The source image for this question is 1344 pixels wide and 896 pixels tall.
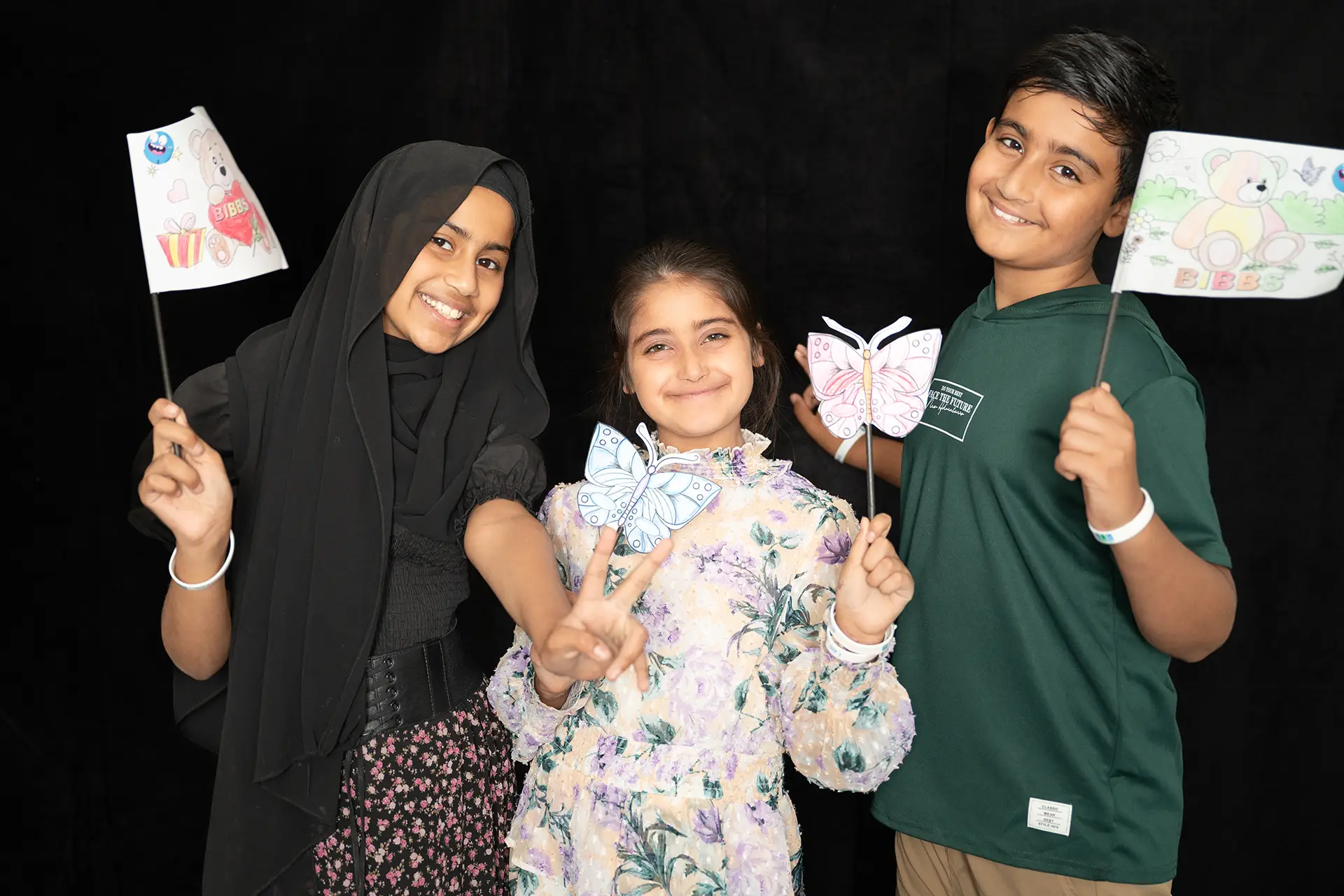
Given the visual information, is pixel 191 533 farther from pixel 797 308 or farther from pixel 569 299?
pixel 797 308

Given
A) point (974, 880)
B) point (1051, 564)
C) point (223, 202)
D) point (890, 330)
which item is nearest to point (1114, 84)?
point (890, 330)

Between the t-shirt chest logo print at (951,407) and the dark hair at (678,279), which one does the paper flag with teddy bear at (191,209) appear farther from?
the t-shirt chest logo print at (951,407)

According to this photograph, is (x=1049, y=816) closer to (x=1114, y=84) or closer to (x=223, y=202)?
(x=1114, y=84)

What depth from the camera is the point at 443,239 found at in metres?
1.70

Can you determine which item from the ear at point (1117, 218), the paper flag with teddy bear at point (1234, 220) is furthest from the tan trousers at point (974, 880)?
the ear at point (1117, 218)

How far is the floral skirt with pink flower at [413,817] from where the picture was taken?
166 cm

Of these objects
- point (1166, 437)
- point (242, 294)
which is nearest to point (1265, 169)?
point (1166, 437)

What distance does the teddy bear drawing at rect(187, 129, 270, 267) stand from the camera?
165 cm

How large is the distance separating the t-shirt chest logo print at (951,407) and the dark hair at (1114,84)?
1.17ft

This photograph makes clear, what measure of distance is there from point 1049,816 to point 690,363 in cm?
84

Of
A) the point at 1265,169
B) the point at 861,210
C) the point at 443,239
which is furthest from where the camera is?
the point at 861,210

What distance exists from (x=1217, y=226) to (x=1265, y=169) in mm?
88

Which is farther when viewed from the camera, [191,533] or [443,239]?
[443,239]

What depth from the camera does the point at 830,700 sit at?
1.57 metres
